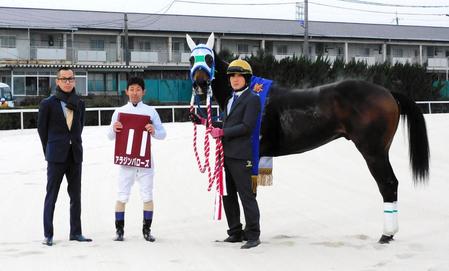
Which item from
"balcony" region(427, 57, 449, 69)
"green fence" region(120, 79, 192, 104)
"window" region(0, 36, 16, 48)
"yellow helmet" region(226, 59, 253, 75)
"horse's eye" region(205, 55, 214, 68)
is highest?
"window" region(0, 36, 16, 48)

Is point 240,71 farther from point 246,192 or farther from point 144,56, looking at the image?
point 144,56

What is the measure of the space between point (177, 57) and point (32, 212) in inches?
1473

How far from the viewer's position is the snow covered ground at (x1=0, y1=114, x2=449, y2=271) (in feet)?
16.4

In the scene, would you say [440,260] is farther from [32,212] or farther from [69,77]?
[32,212]

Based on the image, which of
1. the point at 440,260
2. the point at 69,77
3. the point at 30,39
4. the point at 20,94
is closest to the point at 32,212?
the point at 69,77

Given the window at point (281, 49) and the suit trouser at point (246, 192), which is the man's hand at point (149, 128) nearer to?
the suit trouser at point (246, 192)

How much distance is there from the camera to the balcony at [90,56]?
40688 millimetres

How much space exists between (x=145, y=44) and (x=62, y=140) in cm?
3954

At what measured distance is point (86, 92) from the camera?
38.5m

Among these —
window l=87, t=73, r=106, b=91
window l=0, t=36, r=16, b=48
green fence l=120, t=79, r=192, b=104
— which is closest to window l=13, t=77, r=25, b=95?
window l=0, t=36, r=16, b=48

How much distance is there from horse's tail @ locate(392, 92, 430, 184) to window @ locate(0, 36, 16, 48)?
3774cm

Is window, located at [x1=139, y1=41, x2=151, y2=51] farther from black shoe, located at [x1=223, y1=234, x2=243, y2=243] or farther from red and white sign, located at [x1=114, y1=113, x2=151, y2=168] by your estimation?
black shoe, located at [x1=223, y1=234, x2=243, y2=243]

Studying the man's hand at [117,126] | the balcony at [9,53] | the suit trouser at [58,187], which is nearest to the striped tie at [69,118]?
the suit trouser at [58,187]

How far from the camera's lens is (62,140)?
19.0 feet
